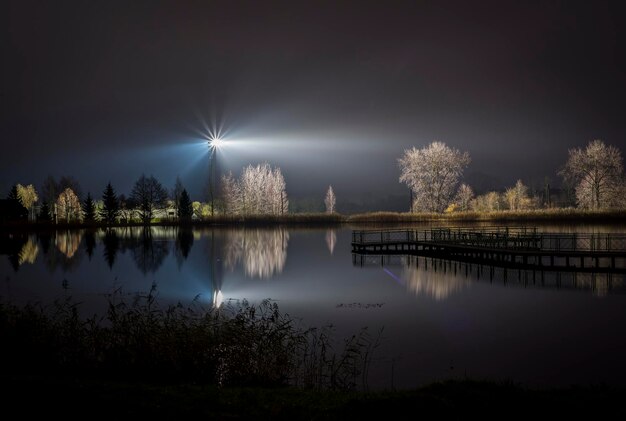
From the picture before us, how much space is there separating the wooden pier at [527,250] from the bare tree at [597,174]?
49.3m

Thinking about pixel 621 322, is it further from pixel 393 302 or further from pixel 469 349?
pixel 393 302

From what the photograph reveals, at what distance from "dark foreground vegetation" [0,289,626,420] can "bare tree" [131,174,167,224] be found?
437ft

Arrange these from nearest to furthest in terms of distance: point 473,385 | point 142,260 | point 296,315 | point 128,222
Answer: point 473,385
point 296,315
point 142,260
point 128,222

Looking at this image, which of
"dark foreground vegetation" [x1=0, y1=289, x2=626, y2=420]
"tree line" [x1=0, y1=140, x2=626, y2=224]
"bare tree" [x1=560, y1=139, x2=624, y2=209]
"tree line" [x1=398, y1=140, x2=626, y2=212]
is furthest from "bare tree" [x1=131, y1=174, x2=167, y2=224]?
"dark foreground vegetation" [x1=0, y1=289, x2=626, y2=420]

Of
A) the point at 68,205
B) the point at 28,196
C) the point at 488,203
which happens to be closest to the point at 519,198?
the point at 488,203

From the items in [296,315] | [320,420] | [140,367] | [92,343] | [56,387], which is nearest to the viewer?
[320,420]

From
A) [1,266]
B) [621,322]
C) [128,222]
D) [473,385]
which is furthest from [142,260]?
[128,222]

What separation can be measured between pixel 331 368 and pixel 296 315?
9.67 metres

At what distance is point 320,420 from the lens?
924 cm

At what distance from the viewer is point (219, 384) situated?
1360 cm

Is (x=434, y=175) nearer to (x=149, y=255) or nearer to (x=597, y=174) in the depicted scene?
(x=597, y=174)

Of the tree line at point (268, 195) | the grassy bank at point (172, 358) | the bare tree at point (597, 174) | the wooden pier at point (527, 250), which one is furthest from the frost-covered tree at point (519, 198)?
the grassy bank at point (172, 358)

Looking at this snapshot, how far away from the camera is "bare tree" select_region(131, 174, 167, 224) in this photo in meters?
146

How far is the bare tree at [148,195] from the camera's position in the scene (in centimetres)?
14575
